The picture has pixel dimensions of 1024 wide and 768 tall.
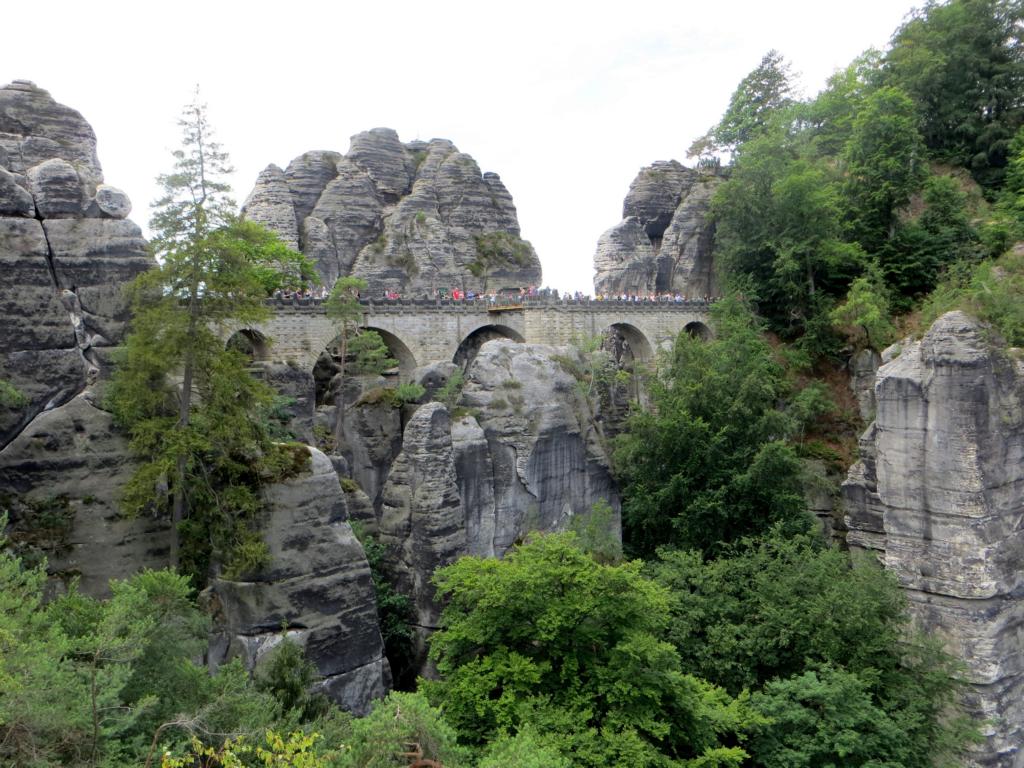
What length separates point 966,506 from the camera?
19594 mm

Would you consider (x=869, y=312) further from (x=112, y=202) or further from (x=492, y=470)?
(x=112, y=202)

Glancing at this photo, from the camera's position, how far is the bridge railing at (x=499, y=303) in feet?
89.4

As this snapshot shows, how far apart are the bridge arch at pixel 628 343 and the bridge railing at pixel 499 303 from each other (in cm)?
130

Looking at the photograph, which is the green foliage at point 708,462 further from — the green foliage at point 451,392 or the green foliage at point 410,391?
the green foliage at point 410,391

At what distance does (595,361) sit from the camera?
96.2ft

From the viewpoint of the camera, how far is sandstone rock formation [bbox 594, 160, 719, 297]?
38.7 meters

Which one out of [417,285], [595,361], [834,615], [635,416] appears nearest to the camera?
[834,615]

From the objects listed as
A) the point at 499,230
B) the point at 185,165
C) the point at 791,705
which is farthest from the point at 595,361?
the point at 185,165

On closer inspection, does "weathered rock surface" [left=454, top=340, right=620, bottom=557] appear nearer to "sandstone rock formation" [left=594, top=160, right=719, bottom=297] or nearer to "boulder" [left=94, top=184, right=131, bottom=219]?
"boulder" [left=94, top=184, right=131, bottom=219]

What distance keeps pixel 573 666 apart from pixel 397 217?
26.3 meters

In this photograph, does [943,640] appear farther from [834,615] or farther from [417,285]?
[417,285]

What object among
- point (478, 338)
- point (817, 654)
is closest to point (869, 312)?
point (817, 654)

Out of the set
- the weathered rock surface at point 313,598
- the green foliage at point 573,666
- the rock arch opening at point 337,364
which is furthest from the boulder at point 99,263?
the green foliage at point 573,666

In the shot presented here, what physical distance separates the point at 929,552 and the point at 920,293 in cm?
1414
